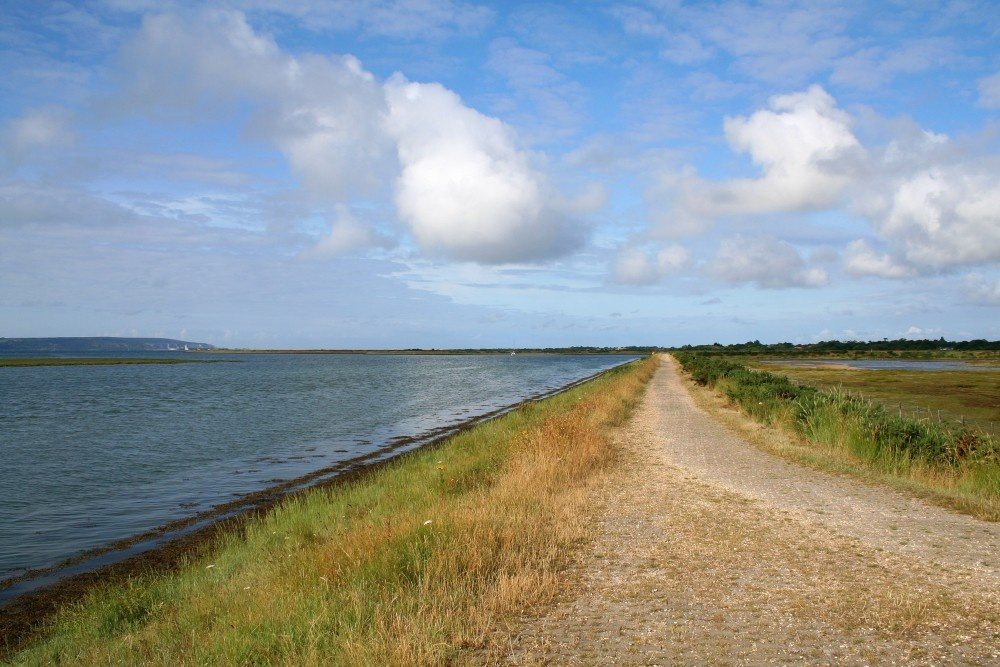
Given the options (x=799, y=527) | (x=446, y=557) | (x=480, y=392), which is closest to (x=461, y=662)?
(x=446, y=557)

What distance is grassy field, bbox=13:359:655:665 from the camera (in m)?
5.25

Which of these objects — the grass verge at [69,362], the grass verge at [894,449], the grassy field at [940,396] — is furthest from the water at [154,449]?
the grass verge at [69,362]

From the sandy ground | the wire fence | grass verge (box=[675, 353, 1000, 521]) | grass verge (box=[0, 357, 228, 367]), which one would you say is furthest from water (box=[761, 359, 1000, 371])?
grass verge (box=[0, 357, 228, 367])

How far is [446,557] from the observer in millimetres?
6914

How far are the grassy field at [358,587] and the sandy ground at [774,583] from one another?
1.79ft

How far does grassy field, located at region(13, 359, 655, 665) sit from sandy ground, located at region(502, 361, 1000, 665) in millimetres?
546

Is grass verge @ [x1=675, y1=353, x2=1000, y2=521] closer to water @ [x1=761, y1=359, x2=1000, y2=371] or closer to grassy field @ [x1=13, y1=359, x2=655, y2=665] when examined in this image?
grassy field @ [x1=13, y1=359, x2=655, y2=665]

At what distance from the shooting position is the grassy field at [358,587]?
525 cm

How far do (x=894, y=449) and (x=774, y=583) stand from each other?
9.36m

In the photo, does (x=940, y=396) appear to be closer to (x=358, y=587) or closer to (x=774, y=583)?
(x=774, y=583)

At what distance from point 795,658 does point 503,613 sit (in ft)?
8.00

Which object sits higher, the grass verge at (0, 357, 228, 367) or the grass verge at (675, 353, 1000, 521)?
the grass verge at (675, 353, 1000, 521)

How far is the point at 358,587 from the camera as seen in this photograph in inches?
245

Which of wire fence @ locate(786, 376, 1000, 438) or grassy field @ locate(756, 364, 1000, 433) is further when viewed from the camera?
grassy field @ locate(756, 364, 1000, 433)
